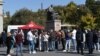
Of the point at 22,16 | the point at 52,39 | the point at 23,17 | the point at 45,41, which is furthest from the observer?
the point at 22,16

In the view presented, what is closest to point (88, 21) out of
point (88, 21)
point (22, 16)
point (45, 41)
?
point (88, 21)

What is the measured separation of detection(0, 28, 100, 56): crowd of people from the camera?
81.1 feet

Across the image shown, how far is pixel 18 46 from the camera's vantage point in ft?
80.3

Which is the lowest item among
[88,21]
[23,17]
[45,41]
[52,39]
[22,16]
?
[45,41]

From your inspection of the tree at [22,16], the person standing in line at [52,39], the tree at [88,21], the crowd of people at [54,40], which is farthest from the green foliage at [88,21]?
the person standing in line at [52,39]

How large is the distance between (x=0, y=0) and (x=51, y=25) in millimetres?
9926

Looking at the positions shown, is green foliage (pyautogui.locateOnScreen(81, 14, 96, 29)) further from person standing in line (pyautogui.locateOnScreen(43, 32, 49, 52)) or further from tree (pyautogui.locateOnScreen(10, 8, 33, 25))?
person standing in line (pyautogui.locateOnScreen(43, 32, 49, 52))

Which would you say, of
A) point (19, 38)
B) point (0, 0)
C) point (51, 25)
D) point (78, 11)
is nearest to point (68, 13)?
point (78, 11)

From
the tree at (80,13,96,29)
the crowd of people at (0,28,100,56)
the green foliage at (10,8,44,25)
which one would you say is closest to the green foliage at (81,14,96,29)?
the tree at (80,13,96,29)

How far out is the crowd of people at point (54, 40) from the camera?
2473 centimetres

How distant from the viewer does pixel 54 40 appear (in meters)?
29.6

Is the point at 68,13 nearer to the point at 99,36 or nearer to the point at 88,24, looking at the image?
the point at 88,24

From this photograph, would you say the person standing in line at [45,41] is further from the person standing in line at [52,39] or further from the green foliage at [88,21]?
the green foliage at [88,21]

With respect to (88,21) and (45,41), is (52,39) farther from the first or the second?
(88,21)
